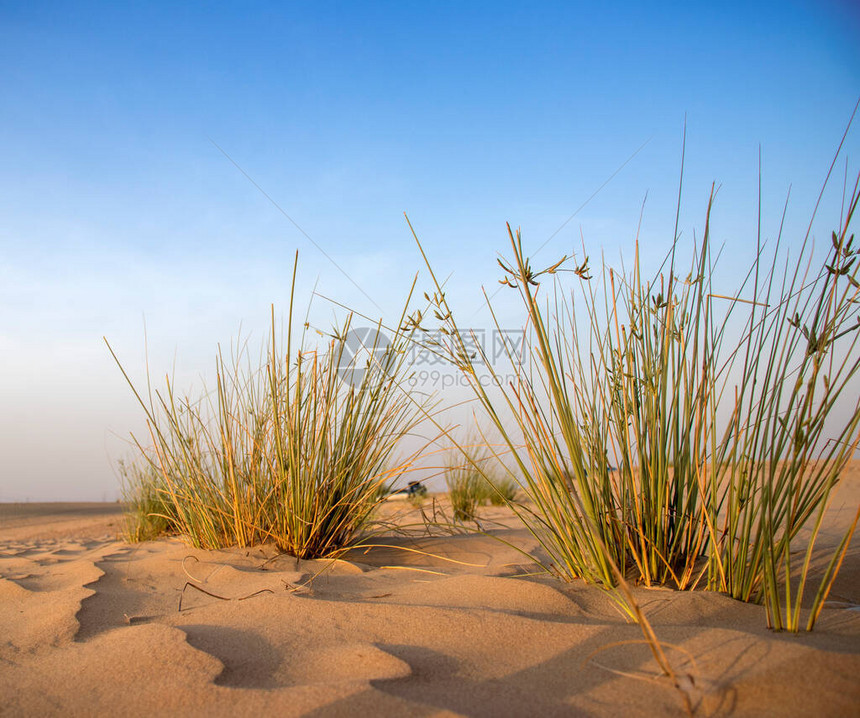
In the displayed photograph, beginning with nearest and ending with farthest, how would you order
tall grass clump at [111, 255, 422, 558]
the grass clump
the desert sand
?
the desert sand → tall grass clump at [111, 255, 422, 558] → the grass clump

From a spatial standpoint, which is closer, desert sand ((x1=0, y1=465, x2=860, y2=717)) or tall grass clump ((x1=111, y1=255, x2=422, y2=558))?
desert sand ((x1=0, y1=465, x2=860, y2=717))

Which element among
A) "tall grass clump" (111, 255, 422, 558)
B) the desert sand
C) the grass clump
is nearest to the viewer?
the desert sand

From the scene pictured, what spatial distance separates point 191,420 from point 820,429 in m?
2.62

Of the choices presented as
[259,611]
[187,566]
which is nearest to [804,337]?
[259,611]

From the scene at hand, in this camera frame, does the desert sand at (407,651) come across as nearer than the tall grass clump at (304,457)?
Yes

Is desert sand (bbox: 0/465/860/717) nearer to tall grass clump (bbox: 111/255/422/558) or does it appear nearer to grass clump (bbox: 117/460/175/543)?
tall grass clump (bbox: 111/255/422/558)

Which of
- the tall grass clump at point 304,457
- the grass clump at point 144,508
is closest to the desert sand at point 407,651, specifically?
the tall grass clump at point 304,457

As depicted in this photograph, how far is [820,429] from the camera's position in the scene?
48.8 inches

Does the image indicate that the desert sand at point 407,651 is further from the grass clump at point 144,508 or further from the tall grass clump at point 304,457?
the grass clump at point 144,508

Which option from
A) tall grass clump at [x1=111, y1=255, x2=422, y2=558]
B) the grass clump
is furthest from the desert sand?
the grass clump

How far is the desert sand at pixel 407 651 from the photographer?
2.97ft

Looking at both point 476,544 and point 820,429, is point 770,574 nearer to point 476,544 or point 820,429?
point 820,429

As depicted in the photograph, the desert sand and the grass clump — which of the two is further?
the grass clump

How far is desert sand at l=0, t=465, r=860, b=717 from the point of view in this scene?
907 millimetres
